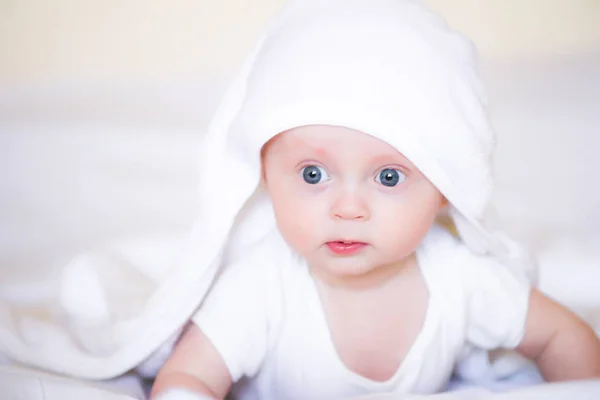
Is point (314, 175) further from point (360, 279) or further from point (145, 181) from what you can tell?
point (145, 181)

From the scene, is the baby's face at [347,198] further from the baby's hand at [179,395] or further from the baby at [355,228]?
the baby's hand at [179,395]

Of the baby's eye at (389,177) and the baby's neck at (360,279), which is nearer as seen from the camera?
the baby's eye at (389,177)

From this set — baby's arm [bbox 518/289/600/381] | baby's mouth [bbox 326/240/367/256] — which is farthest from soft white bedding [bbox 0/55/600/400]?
baby's mouth [bbox 326/240/367/256]

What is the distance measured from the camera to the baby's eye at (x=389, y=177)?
86 cm

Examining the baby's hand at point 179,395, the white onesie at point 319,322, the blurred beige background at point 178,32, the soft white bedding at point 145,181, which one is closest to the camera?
the baby's hand at point 179,395

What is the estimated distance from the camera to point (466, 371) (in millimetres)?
1076

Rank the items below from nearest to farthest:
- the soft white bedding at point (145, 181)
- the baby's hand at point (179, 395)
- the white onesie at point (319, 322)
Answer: the baby's hand at point (179, 395) → the white onesie at point (319, 322) → the soft white bedding at point (145, 181)

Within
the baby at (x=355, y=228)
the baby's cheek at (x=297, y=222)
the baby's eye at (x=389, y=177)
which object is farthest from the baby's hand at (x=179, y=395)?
the baby's eye at (x=389, y=177)

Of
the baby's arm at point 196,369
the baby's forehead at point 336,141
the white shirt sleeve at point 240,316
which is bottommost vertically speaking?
the baby's arm at point 196,369

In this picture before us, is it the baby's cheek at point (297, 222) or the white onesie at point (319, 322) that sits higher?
the baby's cheek at point (297, 222)

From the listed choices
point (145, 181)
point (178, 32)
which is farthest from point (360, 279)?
point (178, 32)

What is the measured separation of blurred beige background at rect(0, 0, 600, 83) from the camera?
1.88m

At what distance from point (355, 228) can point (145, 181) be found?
0.69m

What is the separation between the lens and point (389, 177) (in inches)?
34.0
